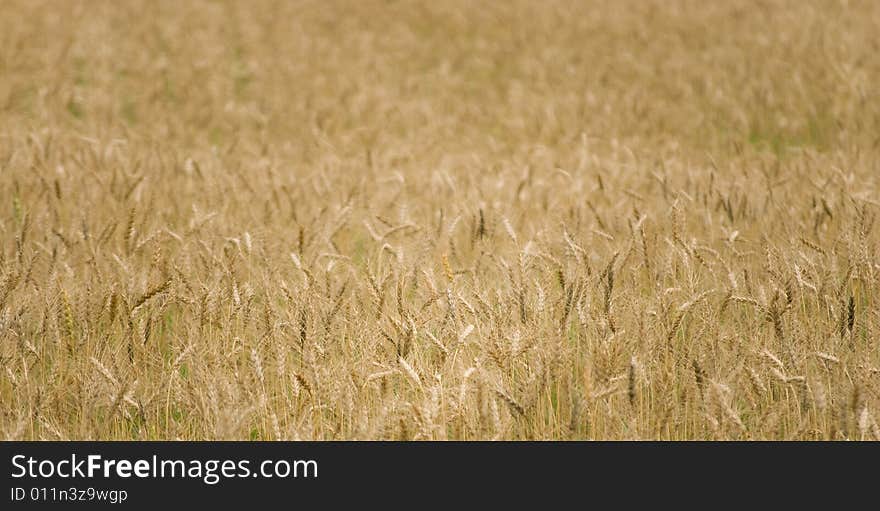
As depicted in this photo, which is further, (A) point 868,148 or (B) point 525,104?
(B) point 525,104

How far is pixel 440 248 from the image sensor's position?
381 centimetres

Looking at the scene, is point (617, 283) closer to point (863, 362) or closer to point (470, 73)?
point (863, 362)

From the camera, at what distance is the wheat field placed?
7.40 ft

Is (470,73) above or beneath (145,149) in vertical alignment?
above

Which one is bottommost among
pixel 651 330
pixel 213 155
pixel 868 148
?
pixel 651 330

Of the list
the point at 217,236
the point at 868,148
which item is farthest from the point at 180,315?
the point at 868,148

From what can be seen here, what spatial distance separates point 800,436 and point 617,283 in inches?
47.8

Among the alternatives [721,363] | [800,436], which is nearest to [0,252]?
[721,363]

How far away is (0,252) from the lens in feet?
10.4

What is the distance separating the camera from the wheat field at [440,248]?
7.40ft
